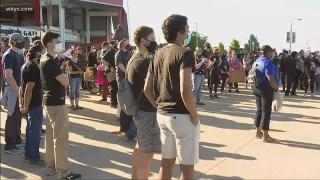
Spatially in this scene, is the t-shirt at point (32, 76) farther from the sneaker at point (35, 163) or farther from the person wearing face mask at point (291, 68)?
the person wearing face mask at point (291, 68)

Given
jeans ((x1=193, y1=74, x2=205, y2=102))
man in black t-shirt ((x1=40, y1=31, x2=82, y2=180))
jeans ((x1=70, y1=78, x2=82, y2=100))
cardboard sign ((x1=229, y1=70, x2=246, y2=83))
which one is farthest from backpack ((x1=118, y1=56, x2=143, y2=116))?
cardboard sign ((x1=229, y1=70, x2=246, y2=83))

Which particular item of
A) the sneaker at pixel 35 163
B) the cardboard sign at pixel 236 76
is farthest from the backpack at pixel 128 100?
the cardboard sign at pixel 236 76

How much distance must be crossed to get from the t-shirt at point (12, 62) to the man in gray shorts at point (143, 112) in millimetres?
2137

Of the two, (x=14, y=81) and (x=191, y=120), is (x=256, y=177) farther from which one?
(x=14, y=81)

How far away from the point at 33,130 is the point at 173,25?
2636 millimetres

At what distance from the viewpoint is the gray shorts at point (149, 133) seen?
366 cm

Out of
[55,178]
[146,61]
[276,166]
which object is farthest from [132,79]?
[276,166]

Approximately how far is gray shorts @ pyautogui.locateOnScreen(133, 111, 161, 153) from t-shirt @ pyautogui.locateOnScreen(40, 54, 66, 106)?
114 centimetres

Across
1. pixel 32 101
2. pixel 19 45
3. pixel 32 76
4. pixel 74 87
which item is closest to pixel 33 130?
pixel 32 101

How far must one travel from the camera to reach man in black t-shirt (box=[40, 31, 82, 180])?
4.22 meters

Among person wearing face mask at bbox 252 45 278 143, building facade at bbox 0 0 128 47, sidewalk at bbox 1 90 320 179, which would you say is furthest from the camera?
building facade at bbox 0 0 128 47

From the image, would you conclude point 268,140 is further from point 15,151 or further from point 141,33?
point 15,151

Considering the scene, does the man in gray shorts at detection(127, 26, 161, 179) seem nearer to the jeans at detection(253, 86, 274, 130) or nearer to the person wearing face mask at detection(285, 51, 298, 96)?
the jeans at detection(253, 86, 274, 130)

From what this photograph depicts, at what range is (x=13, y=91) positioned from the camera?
545 centimetres
